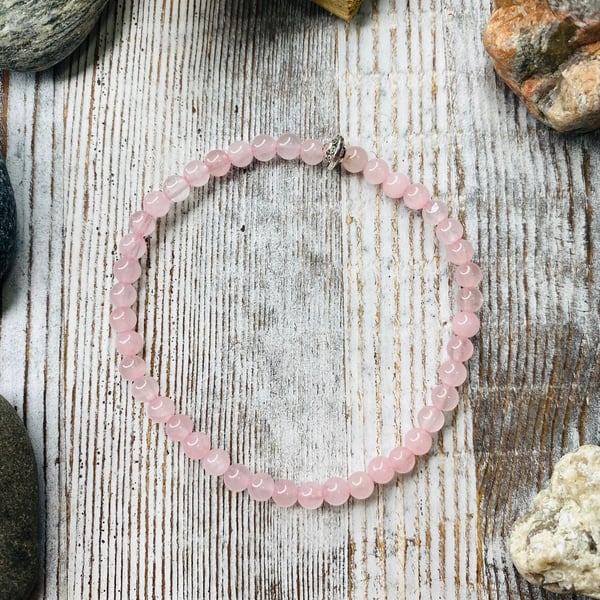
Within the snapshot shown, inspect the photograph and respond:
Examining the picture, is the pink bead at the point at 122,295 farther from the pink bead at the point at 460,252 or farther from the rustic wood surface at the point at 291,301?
the pink bead at the point at 460,252

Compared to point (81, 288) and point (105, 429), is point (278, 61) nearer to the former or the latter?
point (81, 288)

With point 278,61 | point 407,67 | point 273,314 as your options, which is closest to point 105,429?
point 273,314

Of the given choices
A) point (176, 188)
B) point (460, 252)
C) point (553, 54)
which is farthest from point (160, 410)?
point (553, 54)

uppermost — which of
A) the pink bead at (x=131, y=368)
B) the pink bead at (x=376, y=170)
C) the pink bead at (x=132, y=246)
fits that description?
the pink bead at (x=376, y=170)

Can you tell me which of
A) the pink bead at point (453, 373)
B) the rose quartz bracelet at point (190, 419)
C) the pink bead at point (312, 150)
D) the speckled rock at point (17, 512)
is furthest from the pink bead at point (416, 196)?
the speckled rock at point (17, 512)

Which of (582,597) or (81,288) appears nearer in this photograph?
(582,597)

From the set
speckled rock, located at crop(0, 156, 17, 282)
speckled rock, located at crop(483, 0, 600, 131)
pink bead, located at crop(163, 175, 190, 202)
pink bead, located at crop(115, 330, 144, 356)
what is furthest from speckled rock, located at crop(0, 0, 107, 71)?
speckled rock, located at crop(483, 0, 600, 131)

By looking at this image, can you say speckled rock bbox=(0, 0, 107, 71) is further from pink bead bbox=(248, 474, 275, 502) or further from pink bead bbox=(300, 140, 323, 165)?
pink bead bbox=(248, 474, 275, 502)
